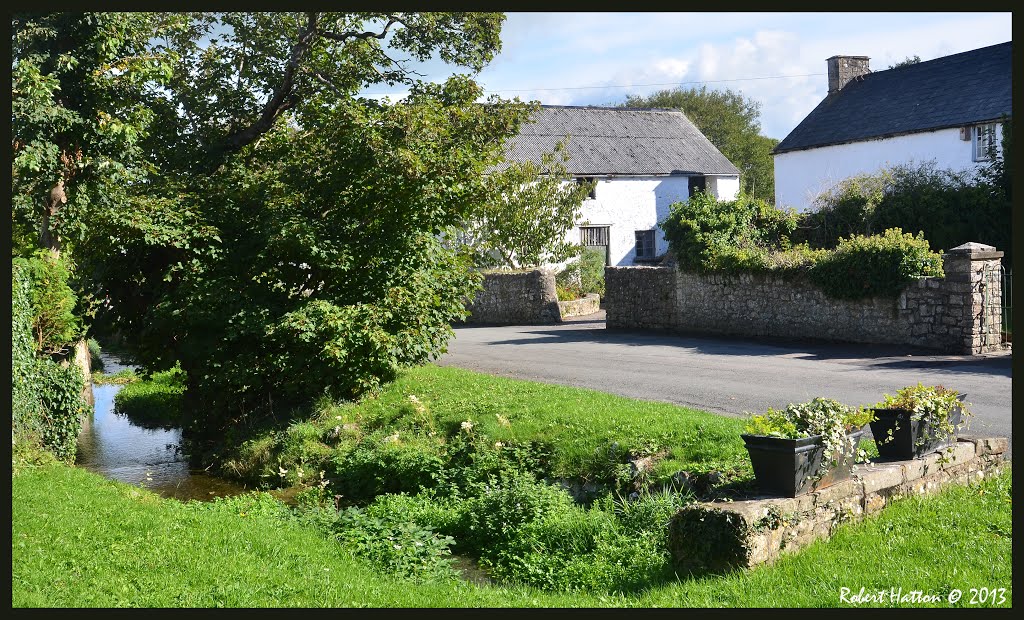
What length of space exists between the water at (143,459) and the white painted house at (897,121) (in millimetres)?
20602

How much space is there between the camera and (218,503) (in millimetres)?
9766

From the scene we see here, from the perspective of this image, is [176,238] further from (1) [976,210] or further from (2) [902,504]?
(1) [976,210]

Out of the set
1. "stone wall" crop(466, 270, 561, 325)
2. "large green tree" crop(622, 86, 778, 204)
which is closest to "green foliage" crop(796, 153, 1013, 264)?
"stone wall" crop(466, 270, 561, 325)

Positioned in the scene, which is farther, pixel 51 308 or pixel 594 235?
pixel 594 235

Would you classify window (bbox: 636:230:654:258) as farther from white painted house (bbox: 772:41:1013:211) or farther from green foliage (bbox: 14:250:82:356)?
green foliage (bbox: 14:250:82:356)

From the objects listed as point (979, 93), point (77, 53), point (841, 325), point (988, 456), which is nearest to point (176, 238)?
point (77, 53)

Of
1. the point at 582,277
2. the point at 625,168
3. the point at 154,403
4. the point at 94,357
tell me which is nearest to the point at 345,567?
the point at 154,403

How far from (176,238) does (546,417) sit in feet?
19.6

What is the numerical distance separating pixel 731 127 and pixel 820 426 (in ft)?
210

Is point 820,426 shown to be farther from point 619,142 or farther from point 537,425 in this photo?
point 619,142

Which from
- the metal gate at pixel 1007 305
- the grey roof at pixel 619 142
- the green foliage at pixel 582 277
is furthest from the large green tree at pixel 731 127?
the metal gate at pixel 1007 305

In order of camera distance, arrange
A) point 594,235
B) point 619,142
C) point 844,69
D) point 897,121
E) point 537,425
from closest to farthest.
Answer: point 537,425 → point 897,121 → point 844,69 → point 594,235 → point 619,142

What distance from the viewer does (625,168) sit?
4131 cm

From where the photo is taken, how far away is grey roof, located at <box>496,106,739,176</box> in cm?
4059
